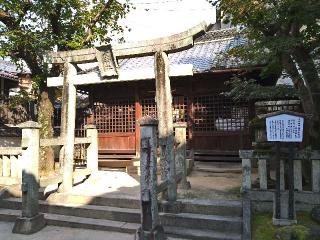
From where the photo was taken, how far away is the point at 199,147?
12750 millimetres

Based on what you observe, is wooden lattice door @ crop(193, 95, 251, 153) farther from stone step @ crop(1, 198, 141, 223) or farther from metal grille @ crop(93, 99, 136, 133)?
stone step @ crop(1, 198, 141, 223)

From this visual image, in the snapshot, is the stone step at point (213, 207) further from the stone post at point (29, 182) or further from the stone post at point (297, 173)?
the stone post at point (29, 182)

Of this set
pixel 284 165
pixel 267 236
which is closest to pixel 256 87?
pixel 284 165

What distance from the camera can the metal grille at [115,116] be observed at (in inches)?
547

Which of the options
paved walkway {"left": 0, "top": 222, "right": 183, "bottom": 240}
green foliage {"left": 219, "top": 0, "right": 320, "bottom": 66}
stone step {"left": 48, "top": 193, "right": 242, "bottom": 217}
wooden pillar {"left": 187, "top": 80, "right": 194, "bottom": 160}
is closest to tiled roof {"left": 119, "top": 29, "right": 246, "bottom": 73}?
wooden pillar {"left": 187, "top": 80, "right": 194, "bottom": 160}

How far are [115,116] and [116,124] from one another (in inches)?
14.0

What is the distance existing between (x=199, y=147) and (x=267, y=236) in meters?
7.20

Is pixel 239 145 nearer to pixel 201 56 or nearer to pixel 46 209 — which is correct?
pixel 201 56

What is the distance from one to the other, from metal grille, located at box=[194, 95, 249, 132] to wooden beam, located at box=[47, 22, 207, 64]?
5574mm

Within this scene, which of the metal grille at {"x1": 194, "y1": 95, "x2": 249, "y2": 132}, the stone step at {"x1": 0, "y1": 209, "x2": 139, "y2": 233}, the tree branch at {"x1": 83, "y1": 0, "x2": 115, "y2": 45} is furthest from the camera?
the metal grille at {"x1": 194, "y1": 95, "x2": 249, "y2": 132}

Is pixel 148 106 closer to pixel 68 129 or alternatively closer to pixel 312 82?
pixel 68 129

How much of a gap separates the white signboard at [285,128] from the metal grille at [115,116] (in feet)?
28.1

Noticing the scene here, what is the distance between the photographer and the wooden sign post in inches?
224

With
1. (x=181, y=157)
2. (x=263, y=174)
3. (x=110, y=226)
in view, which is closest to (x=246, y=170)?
(x=263, y=174)
